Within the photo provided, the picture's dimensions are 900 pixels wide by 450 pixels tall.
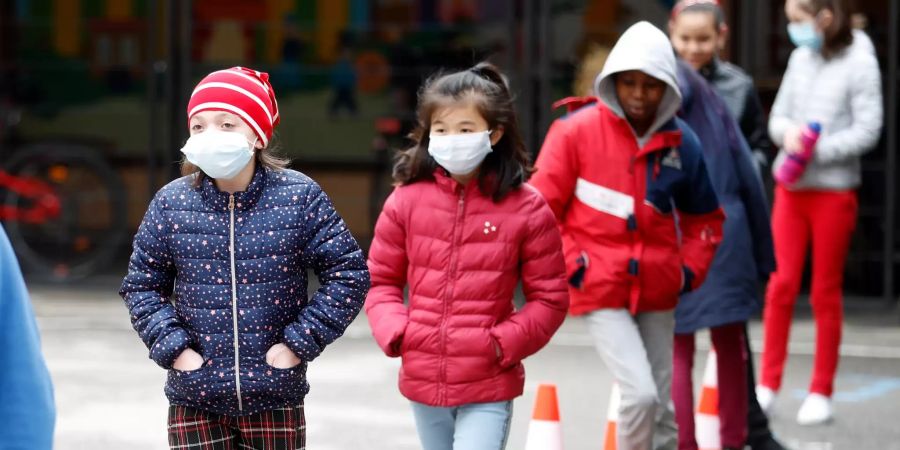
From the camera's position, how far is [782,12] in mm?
12570

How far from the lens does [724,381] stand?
7129 mm

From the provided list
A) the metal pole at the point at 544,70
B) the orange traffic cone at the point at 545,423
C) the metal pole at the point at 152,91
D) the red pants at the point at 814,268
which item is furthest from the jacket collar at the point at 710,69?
the metal pole at the point at 152,91

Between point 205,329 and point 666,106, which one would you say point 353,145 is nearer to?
point 666,106

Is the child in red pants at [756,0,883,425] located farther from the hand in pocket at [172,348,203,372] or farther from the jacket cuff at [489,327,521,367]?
the hand in pocket at [172,348,203,372]

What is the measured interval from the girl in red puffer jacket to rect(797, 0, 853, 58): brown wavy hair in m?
3.09

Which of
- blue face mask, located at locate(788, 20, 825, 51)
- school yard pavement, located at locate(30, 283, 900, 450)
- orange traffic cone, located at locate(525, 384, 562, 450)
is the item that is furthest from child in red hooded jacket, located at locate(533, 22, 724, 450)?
blue face mask, located at locate(788, 20, 825, 51)

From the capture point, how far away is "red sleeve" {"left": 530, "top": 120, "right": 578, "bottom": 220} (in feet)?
20.4

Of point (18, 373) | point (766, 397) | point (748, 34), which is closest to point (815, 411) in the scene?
point (766, 397)

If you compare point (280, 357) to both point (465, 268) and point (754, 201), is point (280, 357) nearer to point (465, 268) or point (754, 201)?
point (465, 268)

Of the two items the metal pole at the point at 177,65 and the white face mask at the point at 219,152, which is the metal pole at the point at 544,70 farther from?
the white face mask at the point at 219,152

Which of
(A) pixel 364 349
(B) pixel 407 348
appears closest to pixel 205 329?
(B) pixel 407 348

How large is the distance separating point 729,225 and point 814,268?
145cm

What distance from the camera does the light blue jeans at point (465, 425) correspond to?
17.4ft

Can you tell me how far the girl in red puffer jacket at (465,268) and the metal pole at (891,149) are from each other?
290 inches
